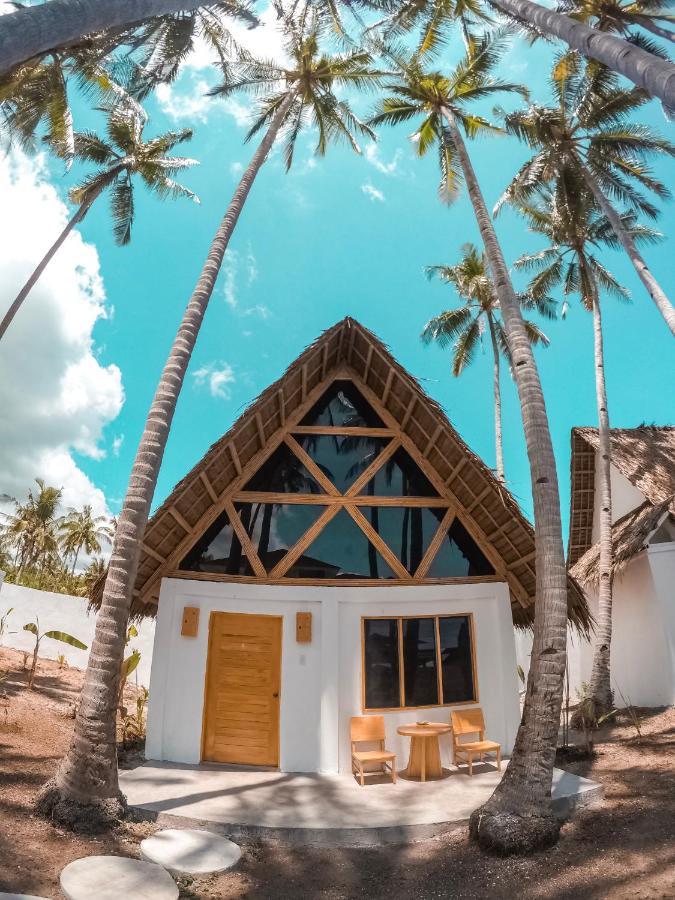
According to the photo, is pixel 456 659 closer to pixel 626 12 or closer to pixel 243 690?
pixel 243 690

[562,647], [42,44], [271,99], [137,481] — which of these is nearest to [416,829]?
[562,647]

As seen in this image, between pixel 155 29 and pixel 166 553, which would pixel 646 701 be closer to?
pixel 166 553

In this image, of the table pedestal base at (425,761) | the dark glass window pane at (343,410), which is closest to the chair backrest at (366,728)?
the table pedestal base at (425,761)

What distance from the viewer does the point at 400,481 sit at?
8.80m

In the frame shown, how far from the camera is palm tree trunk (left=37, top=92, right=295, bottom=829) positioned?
5.00 metres

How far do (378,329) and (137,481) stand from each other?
4446 mm

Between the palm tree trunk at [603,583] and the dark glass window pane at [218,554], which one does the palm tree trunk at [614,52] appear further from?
the palm tree trunk at [603,583]

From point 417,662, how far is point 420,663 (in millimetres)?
46

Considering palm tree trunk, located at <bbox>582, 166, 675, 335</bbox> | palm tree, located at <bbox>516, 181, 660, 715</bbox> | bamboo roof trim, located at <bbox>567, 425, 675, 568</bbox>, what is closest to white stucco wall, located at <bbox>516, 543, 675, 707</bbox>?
bamboo roof trim, located at <bbox>567, 425, 675, 568</bbox>

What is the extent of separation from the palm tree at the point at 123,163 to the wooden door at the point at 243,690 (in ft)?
36.5

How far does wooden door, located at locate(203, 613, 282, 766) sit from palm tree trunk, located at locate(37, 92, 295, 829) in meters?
2.46

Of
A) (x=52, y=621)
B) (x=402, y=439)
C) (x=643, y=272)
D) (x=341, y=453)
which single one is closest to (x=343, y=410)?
(x=341, y=453)

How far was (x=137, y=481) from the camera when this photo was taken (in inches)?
239

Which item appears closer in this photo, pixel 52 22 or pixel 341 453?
pixel 52 22
